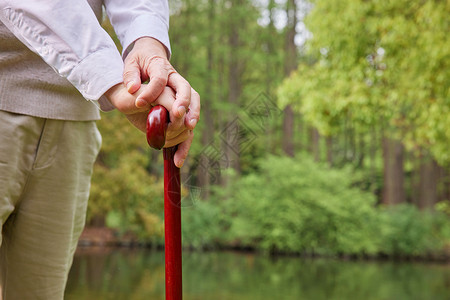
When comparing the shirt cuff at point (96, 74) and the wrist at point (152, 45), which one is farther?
the wrist at point (152, 45)

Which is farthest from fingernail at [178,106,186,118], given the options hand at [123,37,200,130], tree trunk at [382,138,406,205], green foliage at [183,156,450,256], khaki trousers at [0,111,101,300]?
tree trunk at [382,138,406,205]

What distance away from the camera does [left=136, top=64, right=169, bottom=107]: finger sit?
0.86 meters

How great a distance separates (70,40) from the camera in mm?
916

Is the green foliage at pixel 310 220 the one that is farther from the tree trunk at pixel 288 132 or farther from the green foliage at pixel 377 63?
the green foliage at pixel 377 63

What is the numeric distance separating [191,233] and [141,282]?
705 centimetres

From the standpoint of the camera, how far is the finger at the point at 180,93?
2.78 feet

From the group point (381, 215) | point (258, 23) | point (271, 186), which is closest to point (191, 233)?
point (271, 186)

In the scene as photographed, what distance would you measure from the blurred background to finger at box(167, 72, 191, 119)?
294 millimetres

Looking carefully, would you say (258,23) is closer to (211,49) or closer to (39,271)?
(211,49)

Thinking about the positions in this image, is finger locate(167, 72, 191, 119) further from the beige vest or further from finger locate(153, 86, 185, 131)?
the beige vest

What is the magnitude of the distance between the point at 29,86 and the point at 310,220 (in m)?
14.2

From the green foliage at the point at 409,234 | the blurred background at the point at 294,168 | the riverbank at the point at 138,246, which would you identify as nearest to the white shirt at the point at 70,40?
the blurred background at the point at 294,168

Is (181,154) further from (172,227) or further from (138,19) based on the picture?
(138,19)

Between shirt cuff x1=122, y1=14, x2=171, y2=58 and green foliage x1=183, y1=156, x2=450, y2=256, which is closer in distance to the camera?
shirt cuff x1=122, y1=14, x2=171, y2=58
